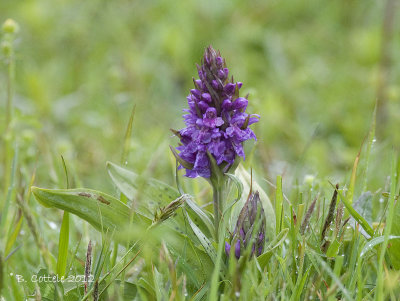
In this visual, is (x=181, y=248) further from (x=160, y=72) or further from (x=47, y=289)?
(x=160, y=72)

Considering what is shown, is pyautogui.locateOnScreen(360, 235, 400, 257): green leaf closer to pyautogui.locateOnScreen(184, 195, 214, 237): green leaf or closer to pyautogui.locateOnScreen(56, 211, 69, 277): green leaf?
pyautogui.locateOnScreen(184, 195, 214, 237): green leaf

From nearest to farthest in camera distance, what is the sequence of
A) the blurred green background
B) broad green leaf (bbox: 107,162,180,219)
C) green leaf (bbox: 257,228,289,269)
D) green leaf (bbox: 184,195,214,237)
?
green leaf (bbox: 257,228,289,269) < green leaf (bbox: 184,195,214,237) < broad green leaf (bbox: 107,162,180,219) < the blurred green background

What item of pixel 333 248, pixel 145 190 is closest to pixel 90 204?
pixel 145 190

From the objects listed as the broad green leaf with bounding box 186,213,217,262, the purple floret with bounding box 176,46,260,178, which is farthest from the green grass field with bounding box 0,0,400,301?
the purple floret with bounding box 176,46,260,178

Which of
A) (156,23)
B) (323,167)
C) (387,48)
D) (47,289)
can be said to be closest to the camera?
(47,289)

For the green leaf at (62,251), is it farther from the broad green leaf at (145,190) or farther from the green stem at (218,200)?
the green stem at (218,200)

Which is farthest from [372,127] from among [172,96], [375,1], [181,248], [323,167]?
[375,1]
